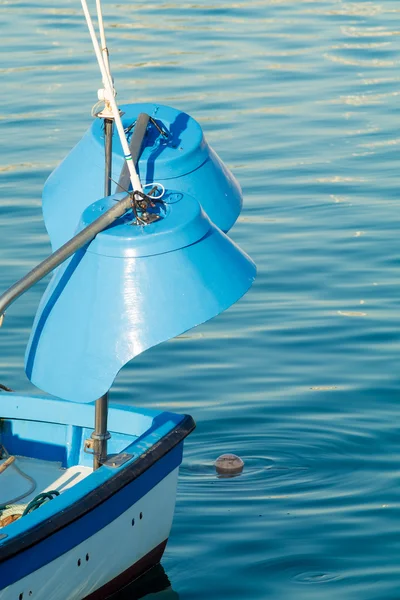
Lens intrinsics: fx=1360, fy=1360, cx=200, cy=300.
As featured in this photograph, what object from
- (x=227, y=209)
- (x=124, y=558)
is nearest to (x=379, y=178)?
(x=227, y=209)

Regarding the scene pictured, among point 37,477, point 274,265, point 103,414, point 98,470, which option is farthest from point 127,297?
point 274,265

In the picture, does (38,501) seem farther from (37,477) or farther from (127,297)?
(127,297)

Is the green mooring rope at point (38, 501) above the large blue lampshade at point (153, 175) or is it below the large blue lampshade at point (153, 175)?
below

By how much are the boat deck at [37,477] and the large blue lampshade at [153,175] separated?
122cm

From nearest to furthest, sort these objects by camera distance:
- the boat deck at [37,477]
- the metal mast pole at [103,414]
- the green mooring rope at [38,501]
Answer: the green mooring rope at [38,501]
the metal mast pole at [103,414]
the boat deck at [37,477]

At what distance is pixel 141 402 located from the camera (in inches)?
376

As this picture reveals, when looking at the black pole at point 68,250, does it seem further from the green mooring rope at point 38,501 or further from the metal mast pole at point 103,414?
the green mooring rope at point 38,501

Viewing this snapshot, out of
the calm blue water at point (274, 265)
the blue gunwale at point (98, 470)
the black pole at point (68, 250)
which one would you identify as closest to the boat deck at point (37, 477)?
the blue gunwale at point (98, 470)

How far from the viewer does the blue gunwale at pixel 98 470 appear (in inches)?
241

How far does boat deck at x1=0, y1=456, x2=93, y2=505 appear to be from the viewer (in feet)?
23.4

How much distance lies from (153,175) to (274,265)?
4.78 meters

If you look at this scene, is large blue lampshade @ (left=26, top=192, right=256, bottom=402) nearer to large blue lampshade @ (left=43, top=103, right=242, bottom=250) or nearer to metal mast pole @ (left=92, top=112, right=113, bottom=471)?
metal mast pole @ (left=92, top=112, right=113, bottom=471)

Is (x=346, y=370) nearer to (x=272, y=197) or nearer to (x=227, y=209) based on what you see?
(x=227, y=209)

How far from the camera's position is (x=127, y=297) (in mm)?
6070
